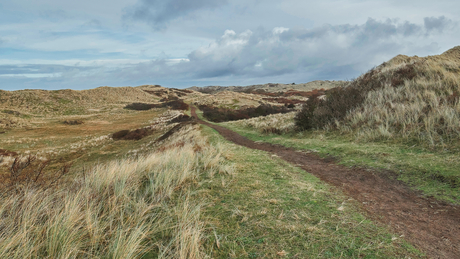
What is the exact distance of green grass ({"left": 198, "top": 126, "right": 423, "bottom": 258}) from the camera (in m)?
2.37

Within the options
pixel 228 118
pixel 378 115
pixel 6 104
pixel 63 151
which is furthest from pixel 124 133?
pixel 6 104

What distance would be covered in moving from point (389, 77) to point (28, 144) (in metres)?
36.7

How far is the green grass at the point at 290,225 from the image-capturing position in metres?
2.37

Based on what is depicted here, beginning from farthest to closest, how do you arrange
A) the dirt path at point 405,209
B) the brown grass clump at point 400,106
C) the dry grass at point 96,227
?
the brown grass clump at point 400,106 → the dirt path at point 405,209 → the dry grass at point 96,227

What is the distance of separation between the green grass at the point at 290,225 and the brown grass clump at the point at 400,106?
17.2 ft

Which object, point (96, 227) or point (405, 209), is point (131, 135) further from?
point (405, 209)

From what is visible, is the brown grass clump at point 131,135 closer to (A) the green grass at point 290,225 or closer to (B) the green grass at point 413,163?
(B) the green grass at point 413,163

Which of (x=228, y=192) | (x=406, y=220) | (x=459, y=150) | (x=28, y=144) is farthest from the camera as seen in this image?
(x=28, y=144)

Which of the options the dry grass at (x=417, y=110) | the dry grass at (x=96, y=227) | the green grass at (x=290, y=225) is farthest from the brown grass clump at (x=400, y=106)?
the dry grass at (x=96, y=227)

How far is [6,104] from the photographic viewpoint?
53844 millimetres

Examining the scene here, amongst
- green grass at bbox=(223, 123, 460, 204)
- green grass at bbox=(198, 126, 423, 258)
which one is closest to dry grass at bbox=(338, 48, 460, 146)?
green grass at bbox=(223, 123, 460, 204)

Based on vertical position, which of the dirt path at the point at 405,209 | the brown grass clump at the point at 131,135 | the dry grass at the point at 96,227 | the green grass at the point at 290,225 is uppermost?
the dry grass at the point at 96,227

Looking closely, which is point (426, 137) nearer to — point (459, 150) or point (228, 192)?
point (459, 150)

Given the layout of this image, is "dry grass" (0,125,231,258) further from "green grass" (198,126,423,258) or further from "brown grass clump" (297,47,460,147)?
"brown grass clump" (297,47,460,147)
